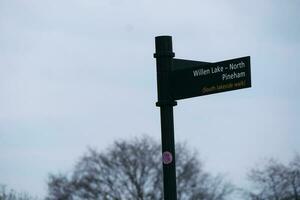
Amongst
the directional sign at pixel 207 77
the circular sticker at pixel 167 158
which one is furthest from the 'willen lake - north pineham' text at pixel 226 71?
the circular sticker at pixel 167 158

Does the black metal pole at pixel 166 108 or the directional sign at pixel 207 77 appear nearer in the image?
the directional sign at pixel 207 77

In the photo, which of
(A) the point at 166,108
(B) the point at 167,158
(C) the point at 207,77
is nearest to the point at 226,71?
(C) the point at 207,77

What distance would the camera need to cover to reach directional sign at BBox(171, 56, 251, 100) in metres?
9.37

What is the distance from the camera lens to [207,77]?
380 inches

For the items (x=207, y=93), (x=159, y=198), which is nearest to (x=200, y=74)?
(x=207, y=93)

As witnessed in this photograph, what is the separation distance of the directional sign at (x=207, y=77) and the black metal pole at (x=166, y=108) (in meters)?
0.09

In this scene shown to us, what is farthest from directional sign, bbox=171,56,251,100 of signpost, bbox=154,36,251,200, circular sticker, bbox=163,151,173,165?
circular sticker, bbox=163,151,173,165

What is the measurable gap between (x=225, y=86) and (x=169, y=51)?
2.88 ft

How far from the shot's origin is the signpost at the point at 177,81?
372 inches

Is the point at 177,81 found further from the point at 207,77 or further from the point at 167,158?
the point at 167,158

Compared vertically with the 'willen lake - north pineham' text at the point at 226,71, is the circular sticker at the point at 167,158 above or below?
below

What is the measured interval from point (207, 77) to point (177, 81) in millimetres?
400

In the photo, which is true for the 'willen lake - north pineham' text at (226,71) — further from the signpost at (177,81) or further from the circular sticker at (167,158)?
the circular sticker at (167,158)

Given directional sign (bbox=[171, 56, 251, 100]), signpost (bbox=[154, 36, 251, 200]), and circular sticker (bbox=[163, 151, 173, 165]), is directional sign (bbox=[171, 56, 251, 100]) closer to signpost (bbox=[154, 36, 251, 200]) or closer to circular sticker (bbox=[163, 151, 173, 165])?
signpost (bbox=[154, 36, 251, 200])
